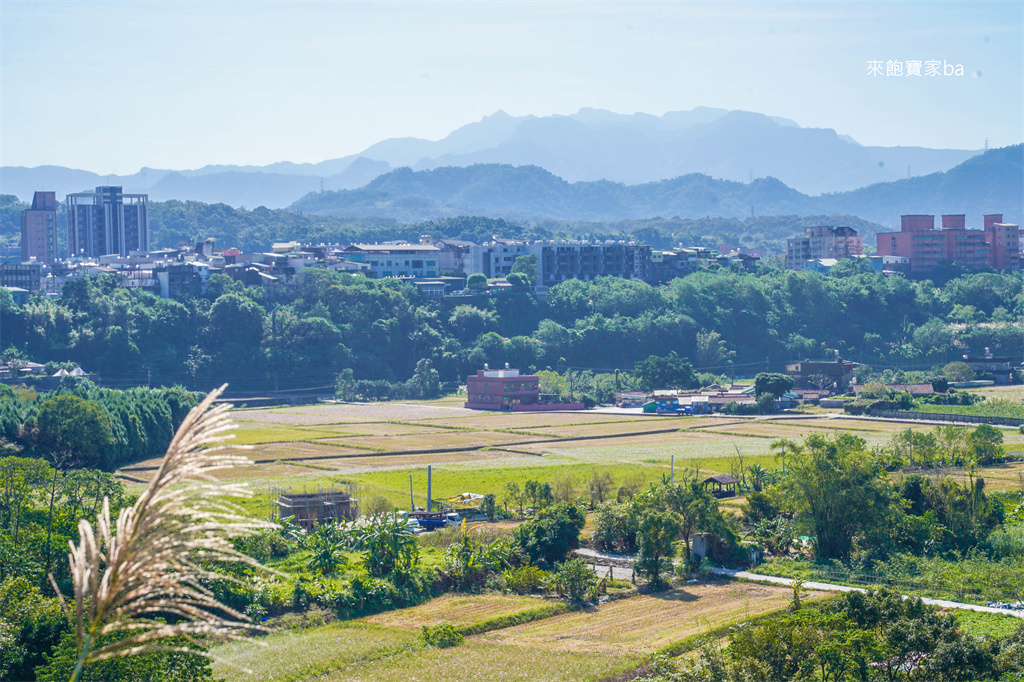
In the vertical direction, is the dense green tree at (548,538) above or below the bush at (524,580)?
above

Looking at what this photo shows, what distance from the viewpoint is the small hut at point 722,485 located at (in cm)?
2934

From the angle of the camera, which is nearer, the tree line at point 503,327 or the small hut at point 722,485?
the small hut at point 722,485

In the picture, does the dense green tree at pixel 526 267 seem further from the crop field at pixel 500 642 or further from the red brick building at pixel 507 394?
the crop field at pixel 500 642

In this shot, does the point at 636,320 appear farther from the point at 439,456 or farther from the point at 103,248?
the point at 103,248

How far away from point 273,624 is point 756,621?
753 cm

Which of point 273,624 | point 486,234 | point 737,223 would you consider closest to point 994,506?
point 273,624

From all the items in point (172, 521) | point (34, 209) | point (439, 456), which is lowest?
point (439, 456)

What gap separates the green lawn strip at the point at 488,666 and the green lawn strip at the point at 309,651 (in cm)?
26

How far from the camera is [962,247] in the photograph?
99.2 metres

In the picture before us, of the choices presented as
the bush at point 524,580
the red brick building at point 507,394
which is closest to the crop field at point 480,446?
the red brick building at point 507,394

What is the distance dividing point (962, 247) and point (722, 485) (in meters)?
78.9

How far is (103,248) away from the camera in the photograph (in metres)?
102

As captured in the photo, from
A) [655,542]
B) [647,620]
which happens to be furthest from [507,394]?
[647,620]

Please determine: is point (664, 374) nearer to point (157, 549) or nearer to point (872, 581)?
point (872, 581)
